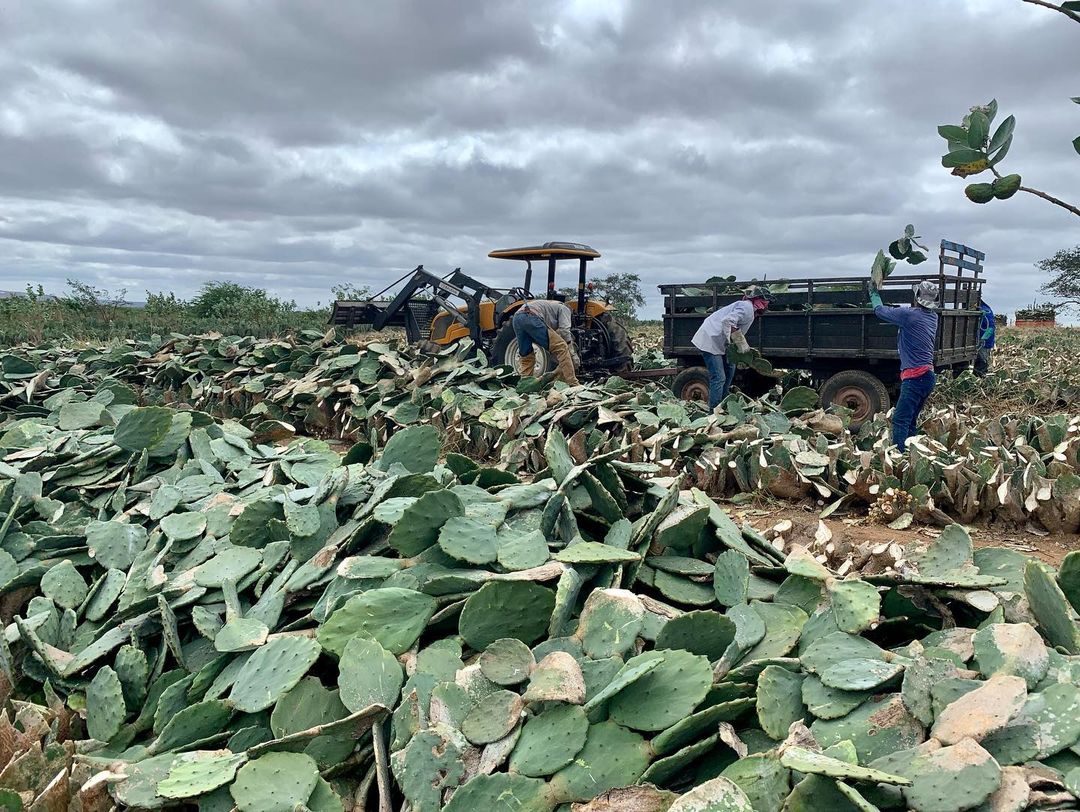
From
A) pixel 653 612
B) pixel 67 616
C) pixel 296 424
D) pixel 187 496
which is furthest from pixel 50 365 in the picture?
pixel 653 612

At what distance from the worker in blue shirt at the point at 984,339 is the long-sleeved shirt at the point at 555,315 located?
583 cm

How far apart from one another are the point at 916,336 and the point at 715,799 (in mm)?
6404

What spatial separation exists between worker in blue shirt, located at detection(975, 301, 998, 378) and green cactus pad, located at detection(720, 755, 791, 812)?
10532 mm

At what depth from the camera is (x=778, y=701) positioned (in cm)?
217

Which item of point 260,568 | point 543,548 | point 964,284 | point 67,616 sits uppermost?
point 964,284

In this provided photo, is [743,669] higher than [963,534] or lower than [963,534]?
lower

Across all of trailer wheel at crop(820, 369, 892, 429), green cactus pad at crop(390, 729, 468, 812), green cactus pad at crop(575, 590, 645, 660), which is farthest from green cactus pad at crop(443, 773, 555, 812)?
trailer wheel at crop(820, 369, 892, 429)

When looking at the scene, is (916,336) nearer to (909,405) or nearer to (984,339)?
(909,405)

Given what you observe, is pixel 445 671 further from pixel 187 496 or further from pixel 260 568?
pixel 187 496

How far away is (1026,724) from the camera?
1908mm

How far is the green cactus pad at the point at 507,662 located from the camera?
2.35m

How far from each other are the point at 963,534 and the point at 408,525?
2.18 meters

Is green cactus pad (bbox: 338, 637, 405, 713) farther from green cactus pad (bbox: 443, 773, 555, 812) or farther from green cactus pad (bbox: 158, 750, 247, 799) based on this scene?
green cactus pad (bbox: 443, 773, 555, 812)

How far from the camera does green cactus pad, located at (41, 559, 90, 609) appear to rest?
3.48m
